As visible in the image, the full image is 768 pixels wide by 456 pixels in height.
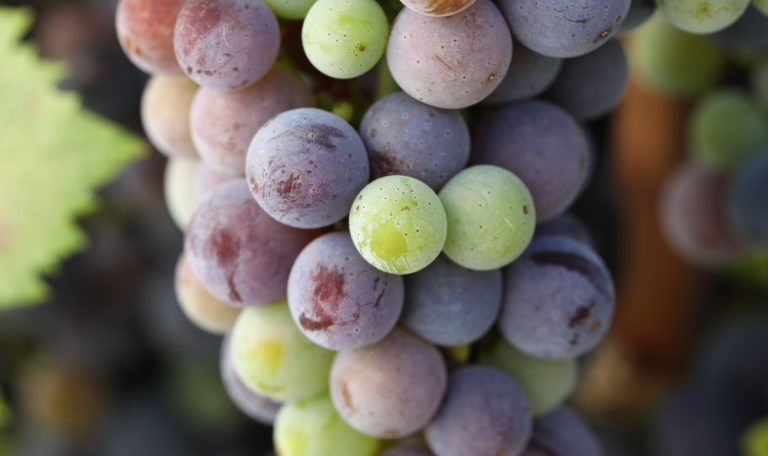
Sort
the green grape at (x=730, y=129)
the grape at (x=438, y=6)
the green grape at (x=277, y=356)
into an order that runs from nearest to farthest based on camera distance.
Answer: the grape at (x=438, y=6), the green grape at (x=277, y=356), the green grape at (x=730, y=129)

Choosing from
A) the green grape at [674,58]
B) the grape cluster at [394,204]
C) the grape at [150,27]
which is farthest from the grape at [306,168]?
the green grape at [674,58]

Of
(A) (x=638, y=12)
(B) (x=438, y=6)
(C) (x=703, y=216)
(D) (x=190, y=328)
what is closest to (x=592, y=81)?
(A) (x=638, y=12)

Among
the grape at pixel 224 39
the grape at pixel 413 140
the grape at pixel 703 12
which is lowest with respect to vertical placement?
the grape at pixel 413 140

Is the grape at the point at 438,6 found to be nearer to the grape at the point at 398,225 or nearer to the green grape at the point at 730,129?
the grape at the point at 398,225

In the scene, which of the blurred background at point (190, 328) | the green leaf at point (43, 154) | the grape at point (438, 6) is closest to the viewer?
the grape at point (438, 6)

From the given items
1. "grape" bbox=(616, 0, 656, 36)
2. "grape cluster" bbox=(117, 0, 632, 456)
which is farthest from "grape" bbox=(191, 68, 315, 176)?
"grape" bbox=(616, 0, 656, 36)

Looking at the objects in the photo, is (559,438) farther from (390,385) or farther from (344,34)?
(344,34)
